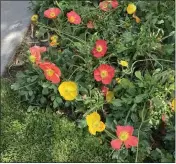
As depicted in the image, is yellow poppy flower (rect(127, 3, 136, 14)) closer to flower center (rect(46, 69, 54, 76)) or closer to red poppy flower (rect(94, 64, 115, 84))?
red poppy flower (rect(94, 64, 115, 84))

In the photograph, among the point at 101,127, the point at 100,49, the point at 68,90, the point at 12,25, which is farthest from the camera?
the point at 12,25

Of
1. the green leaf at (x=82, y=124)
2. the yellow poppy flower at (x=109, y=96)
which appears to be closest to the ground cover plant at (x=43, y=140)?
the green leaf at (x=82, y=124)

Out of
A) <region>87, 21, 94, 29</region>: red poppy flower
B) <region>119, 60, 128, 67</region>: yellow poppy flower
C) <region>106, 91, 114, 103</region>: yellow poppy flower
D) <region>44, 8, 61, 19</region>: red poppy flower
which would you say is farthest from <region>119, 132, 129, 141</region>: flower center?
<region>44, 8, 61, 19</region>: red poppy flower

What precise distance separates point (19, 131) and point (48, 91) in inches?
12.6

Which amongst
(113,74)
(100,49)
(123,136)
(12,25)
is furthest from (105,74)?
(12,25)

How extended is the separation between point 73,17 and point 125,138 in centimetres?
110

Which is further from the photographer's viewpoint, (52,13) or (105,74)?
(52,13)

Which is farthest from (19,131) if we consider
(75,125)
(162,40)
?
(162,40)

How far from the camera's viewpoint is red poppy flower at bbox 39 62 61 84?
117 inches

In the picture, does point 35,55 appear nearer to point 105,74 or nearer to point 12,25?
point 105,74

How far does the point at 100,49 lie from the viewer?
3080 millimetres

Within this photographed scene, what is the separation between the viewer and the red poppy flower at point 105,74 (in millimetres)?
2980

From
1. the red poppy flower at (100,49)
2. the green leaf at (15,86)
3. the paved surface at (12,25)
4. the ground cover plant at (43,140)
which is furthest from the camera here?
the paved surface at (12,25)

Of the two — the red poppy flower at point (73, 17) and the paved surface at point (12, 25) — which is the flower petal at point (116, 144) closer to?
the red poppy flower at point (73, 17)
